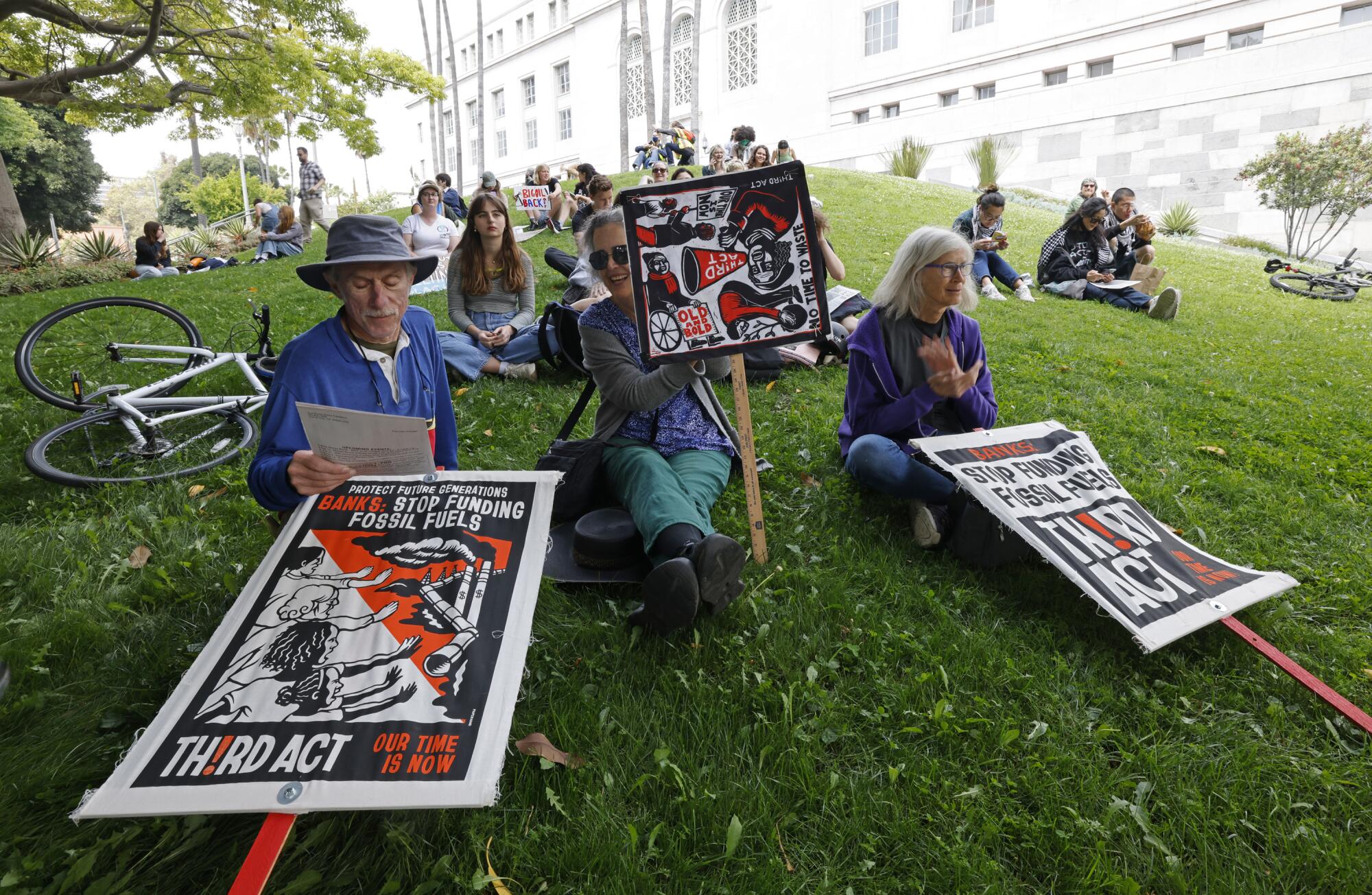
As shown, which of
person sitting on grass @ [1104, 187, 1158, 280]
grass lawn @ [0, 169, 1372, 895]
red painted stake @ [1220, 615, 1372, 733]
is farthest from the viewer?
person sitting on grass @ [1104, 187, 1158, 280]

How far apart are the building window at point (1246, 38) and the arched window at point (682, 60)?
90.6ft

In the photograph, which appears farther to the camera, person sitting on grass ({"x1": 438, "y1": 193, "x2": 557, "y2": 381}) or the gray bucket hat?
person sitting on grass ({"x1": 438, "y1": 193, "x2": 557, "y2": 381})

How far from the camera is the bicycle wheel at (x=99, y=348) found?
14.5ft

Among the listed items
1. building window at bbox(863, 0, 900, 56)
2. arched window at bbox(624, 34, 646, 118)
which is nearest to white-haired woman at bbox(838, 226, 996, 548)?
building window at bbox(863, 0, 900, 56)

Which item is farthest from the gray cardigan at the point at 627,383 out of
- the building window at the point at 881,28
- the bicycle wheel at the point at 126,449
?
the building window at the point at 881,28

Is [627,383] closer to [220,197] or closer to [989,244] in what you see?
[989,244]

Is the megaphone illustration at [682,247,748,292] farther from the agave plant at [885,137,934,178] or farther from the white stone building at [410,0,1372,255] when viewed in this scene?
the white stone building at [410,0,1372,255]

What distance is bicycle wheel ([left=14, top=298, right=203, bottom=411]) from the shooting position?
442 centimetres

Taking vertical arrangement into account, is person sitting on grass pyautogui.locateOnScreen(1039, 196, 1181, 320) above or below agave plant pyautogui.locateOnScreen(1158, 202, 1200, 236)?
below

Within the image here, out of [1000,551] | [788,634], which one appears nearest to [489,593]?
[788,634]

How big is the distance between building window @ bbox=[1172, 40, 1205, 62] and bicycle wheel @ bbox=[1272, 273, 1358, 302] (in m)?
22.1

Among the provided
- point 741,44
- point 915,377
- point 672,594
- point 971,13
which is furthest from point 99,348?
point 741,44

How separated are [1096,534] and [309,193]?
18415 millimetres

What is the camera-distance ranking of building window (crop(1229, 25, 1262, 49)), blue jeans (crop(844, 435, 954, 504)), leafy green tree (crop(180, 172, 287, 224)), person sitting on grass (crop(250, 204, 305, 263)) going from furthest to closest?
leafy green tree (crop(180, 172, 287, 224))
building window (crop(1229, 25, 1262, 49))
person sitting on grass (crop(250, 204, 305, 263))
blue jeans (crop(844, 435, 954, 504))
